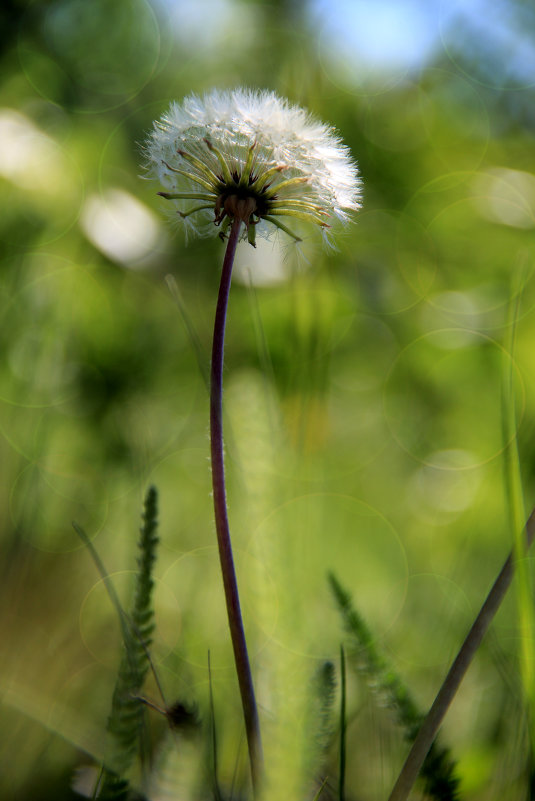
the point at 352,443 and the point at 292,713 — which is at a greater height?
the point at 352,443

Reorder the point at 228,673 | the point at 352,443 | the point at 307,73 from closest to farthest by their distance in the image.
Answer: the point at 228,673 → the point at 307,73 → the point at 352,443

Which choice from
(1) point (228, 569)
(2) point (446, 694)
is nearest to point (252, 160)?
(1) point (228, 569)

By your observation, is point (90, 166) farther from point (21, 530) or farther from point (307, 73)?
point (21, 530)

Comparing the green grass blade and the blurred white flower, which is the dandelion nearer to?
the blurred white flower

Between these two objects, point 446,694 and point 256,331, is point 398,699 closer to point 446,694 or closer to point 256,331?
point 446,694

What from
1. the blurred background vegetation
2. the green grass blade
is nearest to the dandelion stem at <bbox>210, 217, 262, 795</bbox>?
the green grass blade

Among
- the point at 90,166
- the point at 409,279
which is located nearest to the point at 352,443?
the point at 409,279
